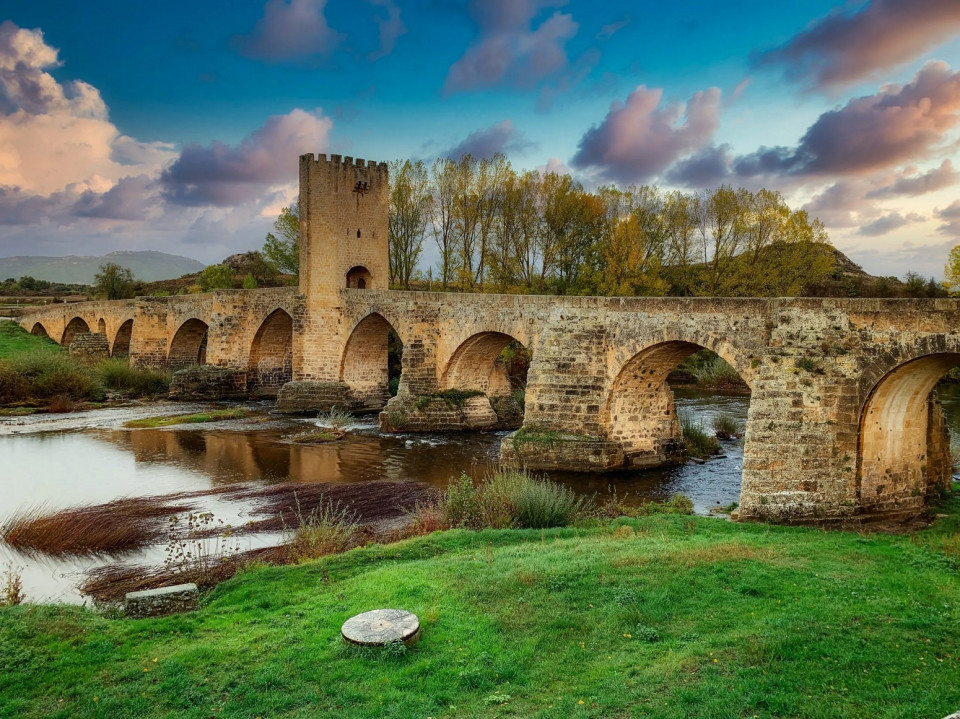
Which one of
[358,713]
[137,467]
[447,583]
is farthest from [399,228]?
[358,713]

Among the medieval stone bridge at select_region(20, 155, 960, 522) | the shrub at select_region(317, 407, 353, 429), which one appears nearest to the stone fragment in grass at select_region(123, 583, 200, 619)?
the medieval stone bridge at select_region(20, 155, 960, 522)

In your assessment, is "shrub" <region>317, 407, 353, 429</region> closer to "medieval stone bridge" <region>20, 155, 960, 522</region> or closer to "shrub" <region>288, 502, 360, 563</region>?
"medieval stone bridge" <region>20, 155, 960, 522</region>

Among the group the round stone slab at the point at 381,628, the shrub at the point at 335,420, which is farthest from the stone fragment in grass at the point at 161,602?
the shrub at the point at 335,420

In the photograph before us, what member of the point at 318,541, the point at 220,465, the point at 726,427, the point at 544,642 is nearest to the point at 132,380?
the point at 220,465

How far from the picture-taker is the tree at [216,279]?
51.8 m

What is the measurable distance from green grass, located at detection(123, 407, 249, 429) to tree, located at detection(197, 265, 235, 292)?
83.8ft

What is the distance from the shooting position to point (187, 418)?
2659 cm

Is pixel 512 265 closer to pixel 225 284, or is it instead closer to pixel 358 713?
pixel 225 284

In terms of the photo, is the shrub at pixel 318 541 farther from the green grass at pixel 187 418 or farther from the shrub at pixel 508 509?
the green grass at pixel 187 418

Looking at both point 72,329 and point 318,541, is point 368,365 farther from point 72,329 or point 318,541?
point 72,329

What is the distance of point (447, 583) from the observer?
8.13m

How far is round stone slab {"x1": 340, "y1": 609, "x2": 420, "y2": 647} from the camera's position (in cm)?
646

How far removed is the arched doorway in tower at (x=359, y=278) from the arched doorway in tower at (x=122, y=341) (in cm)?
2089

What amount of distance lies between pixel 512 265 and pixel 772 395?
78.1 ft
